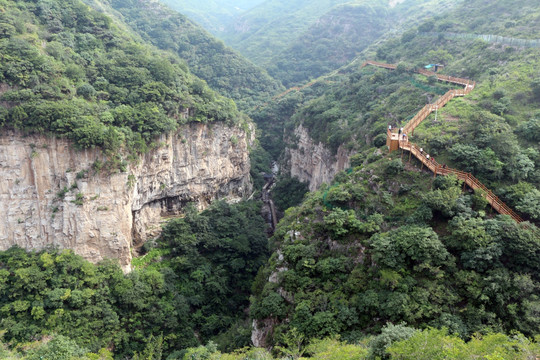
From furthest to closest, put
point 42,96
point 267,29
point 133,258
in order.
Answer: point 267,29 < point 133,258 < point 42,96

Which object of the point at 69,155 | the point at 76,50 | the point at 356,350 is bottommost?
the point at 356,350

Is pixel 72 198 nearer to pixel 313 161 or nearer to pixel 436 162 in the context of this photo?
pixel 436 162

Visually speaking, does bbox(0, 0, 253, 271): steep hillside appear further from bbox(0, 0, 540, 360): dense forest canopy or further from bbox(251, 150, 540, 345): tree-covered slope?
bbox(251, 150, 540, 345): tree-covered slope

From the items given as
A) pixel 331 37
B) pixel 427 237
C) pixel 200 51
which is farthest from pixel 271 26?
pixel 427 237

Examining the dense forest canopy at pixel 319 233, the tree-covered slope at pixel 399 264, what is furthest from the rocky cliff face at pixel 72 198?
the tree-covered slope at pixel 399 264

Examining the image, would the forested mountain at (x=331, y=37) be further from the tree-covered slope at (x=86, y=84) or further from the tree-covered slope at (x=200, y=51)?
the tree-covered slope at (x=86, y=84)

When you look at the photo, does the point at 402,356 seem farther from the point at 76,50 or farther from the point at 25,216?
the point at 76,50

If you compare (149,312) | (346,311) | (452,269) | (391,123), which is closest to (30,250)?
(149,312)
